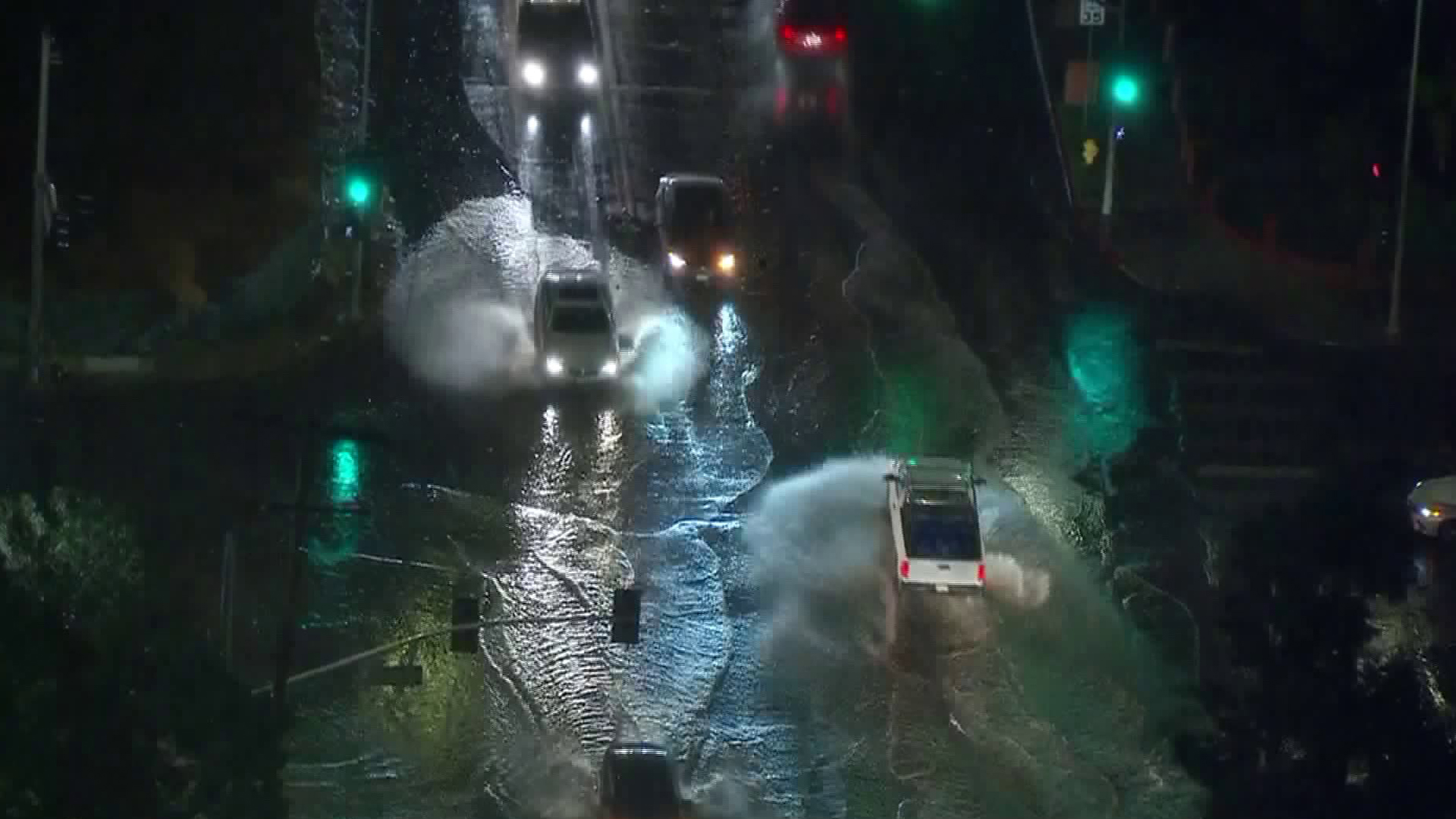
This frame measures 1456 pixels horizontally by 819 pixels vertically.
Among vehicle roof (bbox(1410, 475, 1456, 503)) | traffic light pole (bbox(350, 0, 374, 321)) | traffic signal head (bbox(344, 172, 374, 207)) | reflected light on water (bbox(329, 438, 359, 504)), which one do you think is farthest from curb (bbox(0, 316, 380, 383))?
vehicle roof (bbox(1410, 475, 1456, 503))

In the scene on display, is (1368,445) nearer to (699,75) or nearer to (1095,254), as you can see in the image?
(1095,254)

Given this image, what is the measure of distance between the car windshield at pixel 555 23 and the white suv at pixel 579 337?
33.0ft

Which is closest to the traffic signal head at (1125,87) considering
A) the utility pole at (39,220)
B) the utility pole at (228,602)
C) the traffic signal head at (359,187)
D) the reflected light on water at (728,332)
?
the reflected light on water at (728,332)

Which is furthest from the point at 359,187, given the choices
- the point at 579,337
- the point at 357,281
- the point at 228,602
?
the point at 228,602

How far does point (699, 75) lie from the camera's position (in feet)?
148

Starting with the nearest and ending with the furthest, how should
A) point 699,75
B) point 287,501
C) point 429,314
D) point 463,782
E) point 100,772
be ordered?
1. point 100,772
2. point 463,782
3. point 287,501
4. point 429,314
5. point 699,75

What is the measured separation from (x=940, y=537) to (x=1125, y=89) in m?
12.1

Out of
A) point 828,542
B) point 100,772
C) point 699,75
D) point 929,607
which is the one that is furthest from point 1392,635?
point 699,75

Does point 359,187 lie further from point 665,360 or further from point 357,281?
point 665,360

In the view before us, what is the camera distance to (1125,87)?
124 ft

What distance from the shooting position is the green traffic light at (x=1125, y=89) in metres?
37.8

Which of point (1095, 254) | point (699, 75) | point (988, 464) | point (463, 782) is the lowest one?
point (463, 782)

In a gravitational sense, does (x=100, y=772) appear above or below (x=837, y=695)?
above

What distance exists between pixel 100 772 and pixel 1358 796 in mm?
9434
